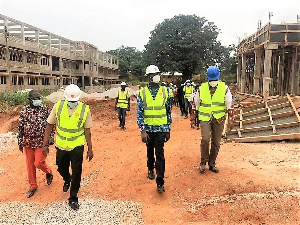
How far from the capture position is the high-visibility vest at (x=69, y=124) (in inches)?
175

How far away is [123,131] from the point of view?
1180cm

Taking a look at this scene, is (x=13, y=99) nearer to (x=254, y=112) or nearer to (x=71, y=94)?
(x=254, y=112)

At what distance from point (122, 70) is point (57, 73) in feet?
107

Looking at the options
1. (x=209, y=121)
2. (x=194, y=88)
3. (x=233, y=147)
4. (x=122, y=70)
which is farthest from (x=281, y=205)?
(x=122, y=70)

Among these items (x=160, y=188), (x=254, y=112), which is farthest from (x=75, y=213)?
(x=254, y=112)

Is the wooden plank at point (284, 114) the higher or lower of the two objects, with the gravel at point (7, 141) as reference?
higher

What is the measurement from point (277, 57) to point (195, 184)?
44.7ft

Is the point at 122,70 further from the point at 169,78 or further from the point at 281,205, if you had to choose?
the point at 281,205

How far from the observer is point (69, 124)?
4.45 m

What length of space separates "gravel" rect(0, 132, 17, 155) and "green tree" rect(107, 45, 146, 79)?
3876 centimetres

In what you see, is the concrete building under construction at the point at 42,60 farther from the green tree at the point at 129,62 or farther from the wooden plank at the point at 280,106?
the wooden plank at the point at 280,106

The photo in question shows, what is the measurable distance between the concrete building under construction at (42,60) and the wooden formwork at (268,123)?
2151cm

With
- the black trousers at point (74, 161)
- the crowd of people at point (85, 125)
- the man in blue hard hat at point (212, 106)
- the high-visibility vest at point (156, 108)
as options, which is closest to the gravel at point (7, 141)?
the crowd of people at point (85, 125)

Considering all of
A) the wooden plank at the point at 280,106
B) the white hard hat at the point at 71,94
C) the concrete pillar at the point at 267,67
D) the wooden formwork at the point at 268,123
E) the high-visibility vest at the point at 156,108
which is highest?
the concrete pillar at the point at 267,67
